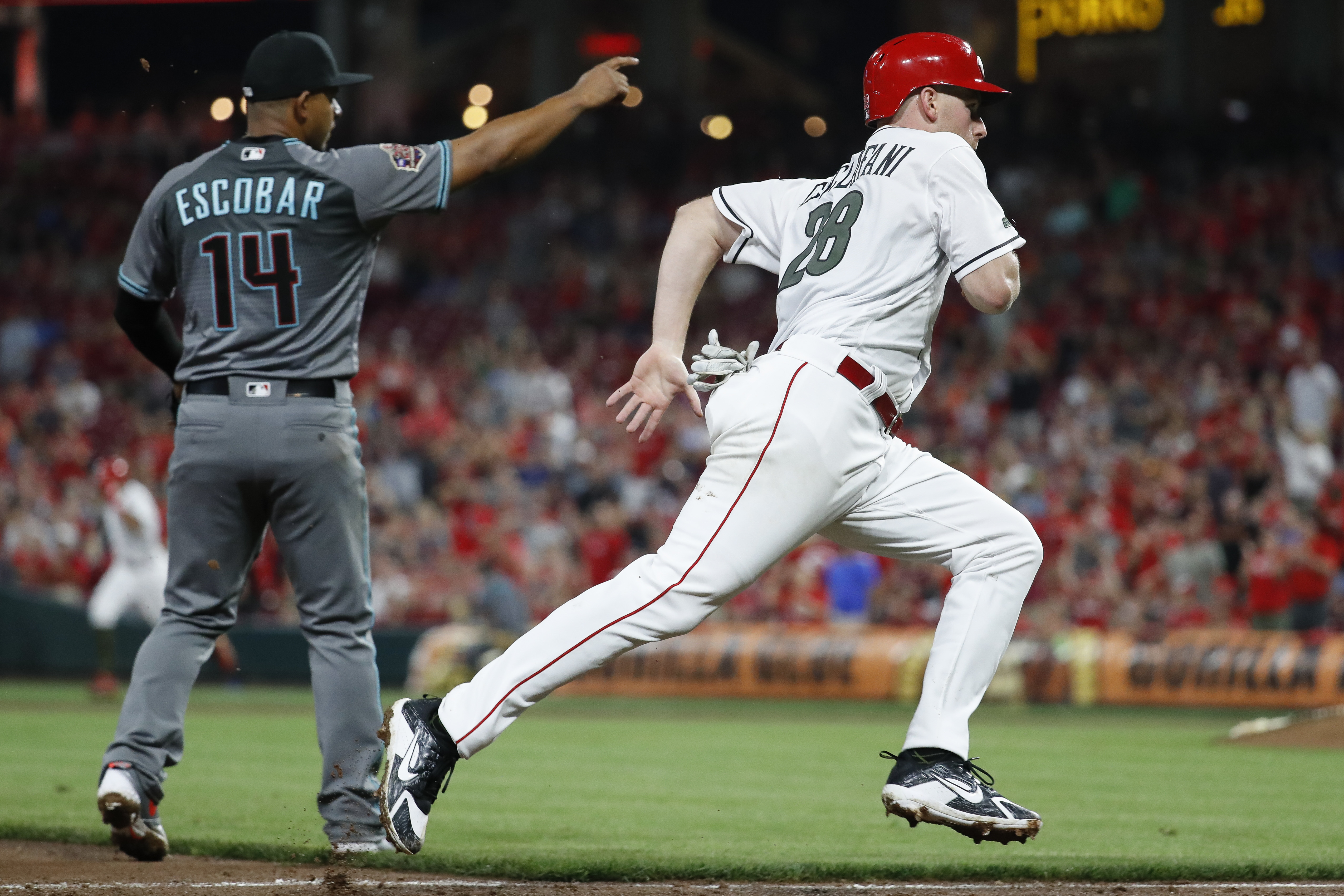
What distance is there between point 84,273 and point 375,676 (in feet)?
67.7

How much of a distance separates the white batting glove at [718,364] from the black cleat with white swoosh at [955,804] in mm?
1068

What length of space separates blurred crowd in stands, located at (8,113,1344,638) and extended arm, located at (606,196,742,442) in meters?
9.80

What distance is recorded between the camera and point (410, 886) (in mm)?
4543

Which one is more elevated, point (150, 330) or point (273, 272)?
point (273, 272)

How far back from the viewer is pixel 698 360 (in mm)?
4359

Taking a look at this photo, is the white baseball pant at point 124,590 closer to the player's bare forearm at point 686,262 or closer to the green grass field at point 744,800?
the green grass field at point 744,800

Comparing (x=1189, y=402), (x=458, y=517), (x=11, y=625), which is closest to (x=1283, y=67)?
(x=1189, y=402)

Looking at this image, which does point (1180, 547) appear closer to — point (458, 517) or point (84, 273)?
point (458, 517)

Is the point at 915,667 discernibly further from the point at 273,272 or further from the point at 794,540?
the point at 794,540

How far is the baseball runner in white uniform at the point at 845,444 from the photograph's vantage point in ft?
13.5

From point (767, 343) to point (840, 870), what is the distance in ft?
46.1

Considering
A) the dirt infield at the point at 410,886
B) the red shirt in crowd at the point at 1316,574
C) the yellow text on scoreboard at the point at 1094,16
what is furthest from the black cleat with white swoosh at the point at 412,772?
the yellow text on scoreboard at the point at 1094,16

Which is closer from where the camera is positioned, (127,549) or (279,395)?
(279,395)

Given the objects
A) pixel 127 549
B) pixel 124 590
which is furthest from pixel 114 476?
pixel 124 590
